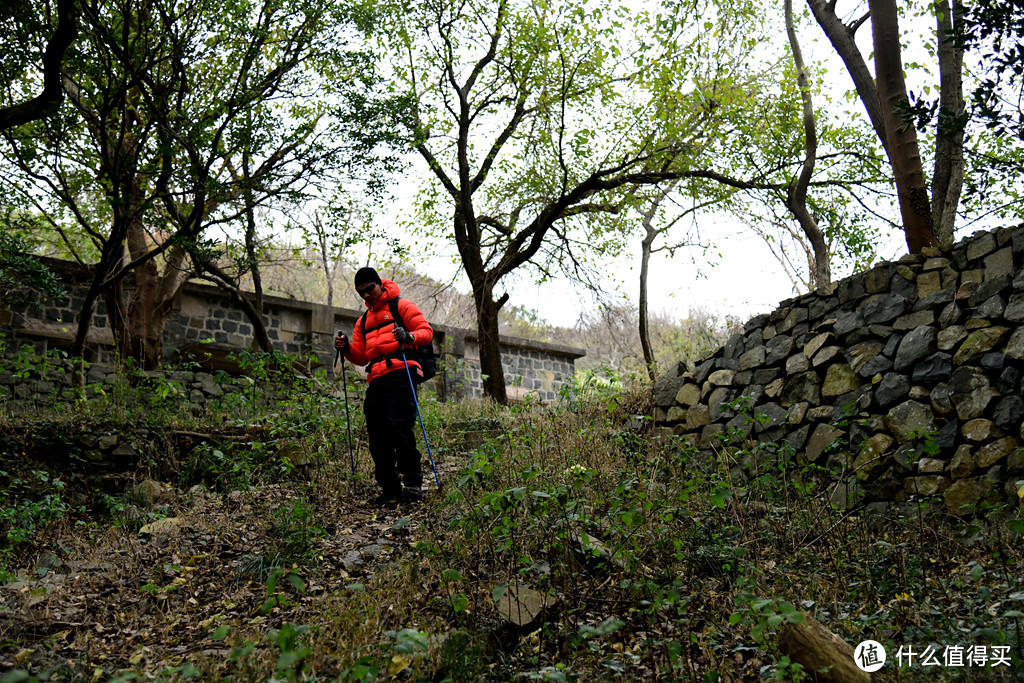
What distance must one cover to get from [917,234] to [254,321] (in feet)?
31.2

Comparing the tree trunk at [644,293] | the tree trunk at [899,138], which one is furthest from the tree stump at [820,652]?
the tree trunk at [644,293]

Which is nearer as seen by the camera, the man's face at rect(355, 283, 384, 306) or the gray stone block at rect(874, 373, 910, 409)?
the gray stone block at rect(874, 373, 910, 409)

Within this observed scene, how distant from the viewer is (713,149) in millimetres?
11758

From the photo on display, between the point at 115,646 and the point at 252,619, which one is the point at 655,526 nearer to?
the point at 252,619

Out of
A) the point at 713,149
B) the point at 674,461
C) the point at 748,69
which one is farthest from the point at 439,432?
the point at 748,69

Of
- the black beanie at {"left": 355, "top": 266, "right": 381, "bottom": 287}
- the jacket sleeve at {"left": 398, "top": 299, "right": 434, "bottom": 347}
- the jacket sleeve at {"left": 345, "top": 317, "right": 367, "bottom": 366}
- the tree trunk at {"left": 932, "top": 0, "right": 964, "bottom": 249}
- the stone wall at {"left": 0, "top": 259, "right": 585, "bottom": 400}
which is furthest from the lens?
the stone wall at {"left": 0, "top": 259, "right": 585, "bottom": 400}

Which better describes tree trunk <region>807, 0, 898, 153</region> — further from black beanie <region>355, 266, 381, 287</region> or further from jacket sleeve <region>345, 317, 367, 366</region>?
jacket sleeve <region>345, 317, 367, 366</region>

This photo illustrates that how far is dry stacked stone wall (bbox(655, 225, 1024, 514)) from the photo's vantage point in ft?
17.2

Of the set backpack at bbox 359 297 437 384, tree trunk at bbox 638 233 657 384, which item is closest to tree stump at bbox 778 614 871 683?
backpack at bbox 359 297 437 384

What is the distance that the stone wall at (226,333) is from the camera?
10.6 meters

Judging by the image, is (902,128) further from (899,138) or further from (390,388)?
(390,388)

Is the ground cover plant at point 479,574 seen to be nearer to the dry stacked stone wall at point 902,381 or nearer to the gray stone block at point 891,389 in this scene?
the dry stacked stone wall at point 902,381

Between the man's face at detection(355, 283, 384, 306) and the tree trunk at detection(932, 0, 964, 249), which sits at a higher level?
the tree trunk at detection(932, 0, 964, 249)

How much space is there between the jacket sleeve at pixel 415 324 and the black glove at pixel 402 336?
8 centimetres
